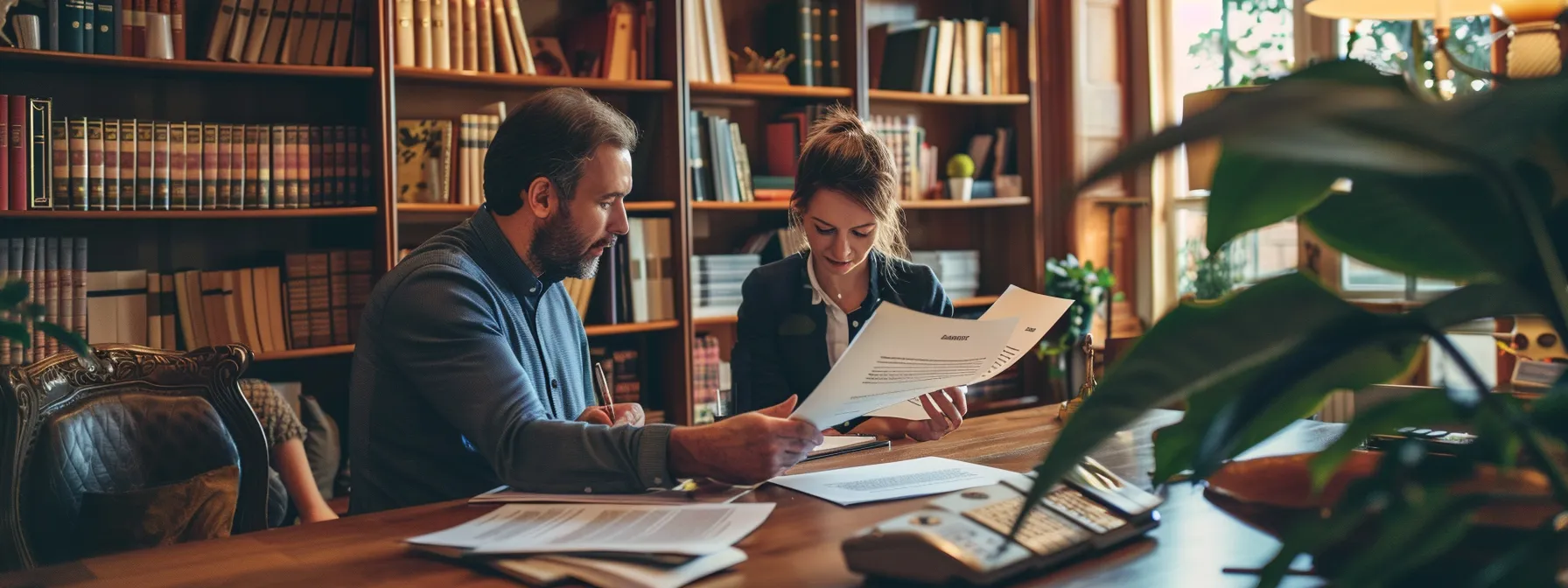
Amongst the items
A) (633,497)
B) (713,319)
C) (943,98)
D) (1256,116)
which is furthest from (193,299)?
(1256,116)

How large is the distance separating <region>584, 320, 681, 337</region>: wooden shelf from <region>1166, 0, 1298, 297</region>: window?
6.52 ft

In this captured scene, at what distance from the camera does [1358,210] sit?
22.8 inches

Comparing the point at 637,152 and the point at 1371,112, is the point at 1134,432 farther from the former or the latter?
the point at 637,152

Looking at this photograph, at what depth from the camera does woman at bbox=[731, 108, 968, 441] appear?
93.1 inches

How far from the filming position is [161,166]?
9.57ft

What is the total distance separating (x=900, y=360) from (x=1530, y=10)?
236cm

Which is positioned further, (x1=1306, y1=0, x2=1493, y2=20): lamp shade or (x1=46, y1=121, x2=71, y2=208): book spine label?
(x1=46, y1=121, x2=71, y2=208): book spine label

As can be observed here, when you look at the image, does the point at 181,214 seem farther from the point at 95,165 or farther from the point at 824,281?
the point at 824,281

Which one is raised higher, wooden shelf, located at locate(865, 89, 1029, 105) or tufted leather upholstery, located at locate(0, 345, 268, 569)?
wooden shelf, located at locate(865, 89, 1029, 105)

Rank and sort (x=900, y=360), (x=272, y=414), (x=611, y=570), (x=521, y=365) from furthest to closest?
(x=272, y=414)
(x=521, y=365)
(x=900, y=360)
(x=611, y=570)

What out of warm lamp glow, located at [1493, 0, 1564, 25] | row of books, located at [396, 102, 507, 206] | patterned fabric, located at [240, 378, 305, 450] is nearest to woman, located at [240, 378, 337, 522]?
patterned fabric, located at [240, 378, 305, 450]

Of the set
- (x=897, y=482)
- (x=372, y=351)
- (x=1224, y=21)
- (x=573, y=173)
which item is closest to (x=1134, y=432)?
(x=897, y=482)

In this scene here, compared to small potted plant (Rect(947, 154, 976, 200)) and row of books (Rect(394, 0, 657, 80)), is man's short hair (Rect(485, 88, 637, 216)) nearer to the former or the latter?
row of books (Rect(394, 0, 657, 80))

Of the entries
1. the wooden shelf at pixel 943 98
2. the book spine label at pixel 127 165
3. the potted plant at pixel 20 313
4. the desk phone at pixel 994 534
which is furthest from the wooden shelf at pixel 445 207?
the potted plant at pixel 20 313
